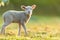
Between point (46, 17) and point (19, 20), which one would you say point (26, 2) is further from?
point (19, 20)

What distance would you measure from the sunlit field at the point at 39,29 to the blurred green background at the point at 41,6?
550mm

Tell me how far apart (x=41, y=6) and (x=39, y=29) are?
3.21 meters

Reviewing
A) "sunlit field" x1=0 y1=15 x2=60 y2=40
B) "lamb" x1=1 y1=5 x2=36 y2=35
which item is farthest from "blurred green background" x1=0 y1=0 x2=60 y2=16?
"lamb" x1=1 y1=5 x2=36 y2=35

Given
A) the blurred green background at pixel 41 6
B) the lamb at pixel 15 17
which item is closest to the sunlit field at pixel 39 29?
the lamb at pixel 15 17

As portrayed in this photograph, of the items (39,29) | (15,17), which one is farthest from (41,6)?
(15,17)

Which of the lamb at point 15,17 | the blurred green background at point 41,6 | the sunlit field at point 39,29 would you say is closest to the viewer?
the sunlit field at point 39,29

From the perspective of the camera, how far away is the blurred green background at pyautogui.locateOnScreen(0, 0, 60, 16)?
1397cm

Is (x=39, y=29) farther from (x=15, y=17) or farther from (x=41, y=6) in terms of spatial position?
(x=41, y=6)

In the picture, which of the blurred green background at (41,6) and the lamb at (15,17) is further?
the blurred green background at (41,6)

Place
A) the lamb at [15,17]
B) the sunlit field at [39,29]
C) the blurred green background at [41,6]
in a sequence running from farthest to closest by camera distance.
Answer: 1. the blurred green background at [41,6]
2. the lamb at [15,17]
3. the sunlit field at [39,29]

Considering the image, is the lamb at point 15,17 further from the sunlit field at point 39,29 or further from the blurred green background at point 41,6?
the blurred green background at point 41,6

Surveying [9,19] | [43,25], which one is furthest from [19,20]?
[43,25]

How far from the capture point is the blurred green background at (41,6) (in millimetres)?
13967

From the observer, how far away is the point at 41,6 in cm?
1462
